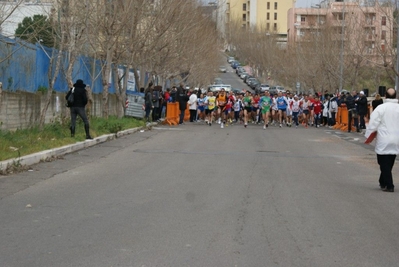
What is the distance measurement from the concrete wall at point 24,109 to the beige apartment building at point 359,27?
1632 cm

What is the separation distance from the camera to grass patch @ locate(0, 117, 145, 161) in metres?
16.4

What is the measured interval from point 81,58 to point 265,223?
75.7 feet

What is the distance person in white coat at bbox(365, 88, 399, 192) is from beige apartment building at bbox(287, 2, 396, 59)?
871 inches

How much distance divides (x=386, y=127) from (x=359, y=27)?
36.9 metres

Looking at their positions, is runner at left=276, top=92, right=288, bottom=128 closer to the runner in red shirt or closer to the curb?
the runner in red shirt

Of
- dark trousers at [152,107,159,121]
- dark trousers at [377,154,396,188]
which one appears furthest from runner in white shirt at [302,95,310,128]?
dark trousers at [377,154,396,188]

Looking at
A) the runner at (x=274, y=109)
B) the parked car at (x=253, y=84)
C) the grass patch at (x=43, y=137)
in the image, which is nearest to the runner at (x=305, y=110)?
the runner at (x=274, y=109)

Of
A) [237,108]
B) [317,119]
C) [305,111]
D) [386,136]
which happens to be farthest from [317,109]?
[386,136]

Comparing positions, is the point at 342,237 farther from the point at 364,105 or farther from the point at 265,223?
the point at 364,105

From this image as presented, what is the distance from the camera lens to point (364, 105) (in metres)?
32.6

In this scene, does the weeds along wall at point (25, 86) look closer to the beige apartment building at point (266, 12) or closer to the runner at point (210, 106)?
the runner at point (210, 106)

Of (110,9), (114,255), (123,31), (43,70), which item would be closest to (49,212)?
(114,255)

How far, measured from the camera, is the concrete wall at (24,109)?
20875mm

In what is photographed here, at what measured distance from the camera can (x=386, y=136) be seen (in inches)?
502
